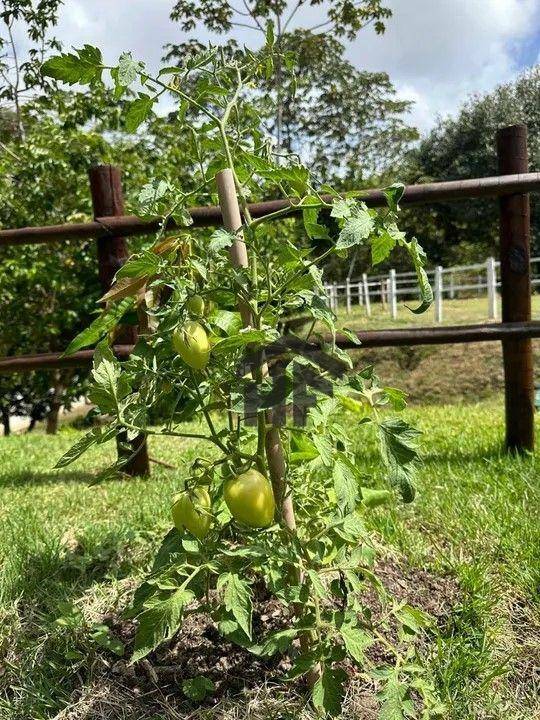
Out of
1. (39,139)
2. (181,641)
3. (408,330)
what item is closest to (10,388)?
(39,139)

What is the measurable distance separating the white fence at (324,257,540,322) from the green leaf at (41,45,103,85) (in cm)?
1098

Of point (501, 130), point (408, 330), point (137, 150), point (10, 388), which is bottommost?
point (10, 388)

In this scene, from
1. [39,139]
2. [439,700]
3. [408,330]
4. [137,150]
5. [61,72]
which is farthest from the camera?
[137,150]

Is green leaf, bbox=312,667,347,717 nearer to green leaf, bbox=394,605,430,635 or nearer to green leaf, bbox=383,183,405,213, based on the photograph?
green leaf, bbox=394,605,430,635

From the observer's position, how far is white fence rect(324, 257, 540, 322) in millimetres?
12117

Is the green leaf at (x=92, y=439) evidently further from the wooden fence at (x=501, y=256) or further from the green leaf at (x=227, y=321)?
the wooden fence at (x=501, y=256)

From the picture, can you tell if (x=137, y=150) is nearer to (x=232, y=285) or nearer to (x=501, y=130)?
(x=501, y=130)

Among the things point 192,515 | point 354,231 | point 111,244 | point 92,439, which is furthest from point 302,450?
point 111,244

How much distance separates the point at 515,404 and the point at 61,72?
222cm

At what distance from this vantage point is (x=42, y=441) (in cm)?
423

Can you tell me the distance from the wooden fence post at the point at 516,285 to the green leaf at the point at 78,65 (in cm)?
204

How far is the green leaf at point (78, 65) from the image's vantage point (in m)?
0.93

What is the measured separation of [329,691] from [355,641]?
0.29 ft

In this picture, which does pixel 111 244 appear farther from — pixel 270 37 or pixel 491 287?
pixel 491 287
